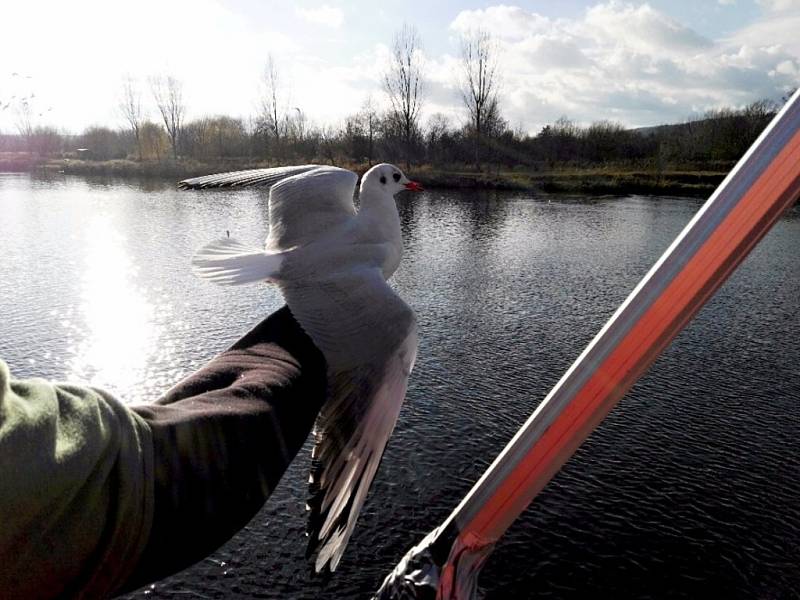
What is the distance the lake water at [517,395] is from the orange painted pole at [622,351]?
92.5 inches

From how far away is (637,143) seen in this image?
1093 inches

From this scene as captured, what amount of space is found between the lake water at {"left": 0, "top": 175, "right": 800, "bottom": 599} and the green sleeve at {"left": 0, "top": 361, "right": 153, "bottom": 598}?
2473mm

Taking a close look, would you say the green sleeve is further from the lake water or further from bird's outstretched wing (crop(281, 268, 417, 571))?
the lake water

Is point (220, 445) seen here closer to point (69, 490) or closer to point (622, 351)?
point (69, 490)

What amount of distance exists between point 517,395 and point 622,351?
4110 millimetres

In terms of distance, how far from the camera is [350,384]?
3.85ft

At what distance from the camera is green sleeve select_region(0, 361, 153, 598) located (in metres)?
0.51

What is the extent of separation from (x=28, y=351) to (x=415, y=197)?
39.6 ft

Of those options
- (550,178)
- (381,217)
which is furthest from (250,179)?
(550,178)

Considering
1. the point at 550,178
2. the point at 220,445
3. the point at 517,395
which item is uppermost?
the point at 220,445

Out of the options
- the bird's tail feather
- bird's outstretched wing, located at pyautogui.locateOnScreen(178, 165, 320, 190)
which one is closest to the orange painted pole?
the bird's tail feather

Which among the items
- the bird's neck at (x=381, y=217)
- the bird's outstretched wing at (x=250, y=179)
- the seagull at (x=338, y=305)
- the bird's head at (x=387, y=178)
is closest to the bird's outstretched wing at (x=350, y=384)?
the seagull at (x=338, y=305)

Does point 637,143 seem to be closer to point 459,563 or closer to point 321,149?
point 321,149

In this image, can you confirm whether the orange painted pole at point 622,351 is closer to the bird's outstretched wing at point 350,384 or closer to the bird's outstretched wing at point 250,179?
the bird's outstretched wing at point 350,384
